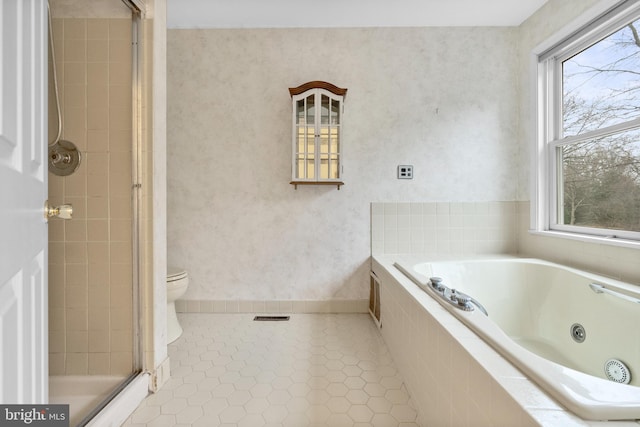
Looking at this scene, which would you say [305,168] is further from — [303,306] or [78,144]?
[78,144]

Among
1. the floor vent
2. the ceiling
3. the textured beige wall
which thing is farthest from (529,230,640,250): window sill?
the floor vent

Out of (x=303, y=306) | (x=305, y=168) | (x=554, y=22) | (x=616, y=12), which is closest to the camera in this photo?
(x=616, y=12)

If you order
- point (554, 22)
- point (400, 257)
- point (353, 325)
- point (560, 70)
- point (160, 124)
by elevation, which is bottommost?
point (353, 325)

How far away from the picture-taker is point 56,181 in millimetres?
1409

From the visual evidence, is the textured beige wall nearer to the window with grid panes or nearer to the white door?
the window with grid panes

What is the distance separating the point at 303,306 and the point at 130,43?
6.55 ft

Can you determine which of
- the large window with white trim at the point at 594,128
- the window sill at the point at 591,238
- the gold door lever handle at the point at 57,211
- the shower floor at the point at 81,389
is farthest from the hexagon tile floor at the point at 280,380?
the large window with white trim at the point at 594,128

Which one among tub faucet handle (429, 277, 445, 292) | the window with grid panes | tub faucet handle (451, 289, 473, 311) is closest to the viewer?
tub faucet handle (451, 289, 473, 311)

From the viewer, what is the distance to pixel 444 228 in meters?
2.43

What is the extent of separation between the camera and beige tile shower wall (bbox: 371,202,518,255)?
2418mm

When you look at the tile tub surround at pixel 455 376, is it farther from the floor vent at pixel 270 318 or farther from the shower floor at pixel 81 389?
the shower floor at pixel 81 389

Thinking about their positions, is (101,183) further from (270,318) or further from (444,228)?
(444,228)

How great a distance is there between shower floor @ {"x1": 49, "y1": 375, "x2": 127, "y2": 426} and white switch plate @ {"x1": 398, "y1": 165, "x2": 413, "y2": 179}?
7.04ft

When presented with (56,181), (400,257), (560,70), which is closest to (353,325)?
(400,257)
